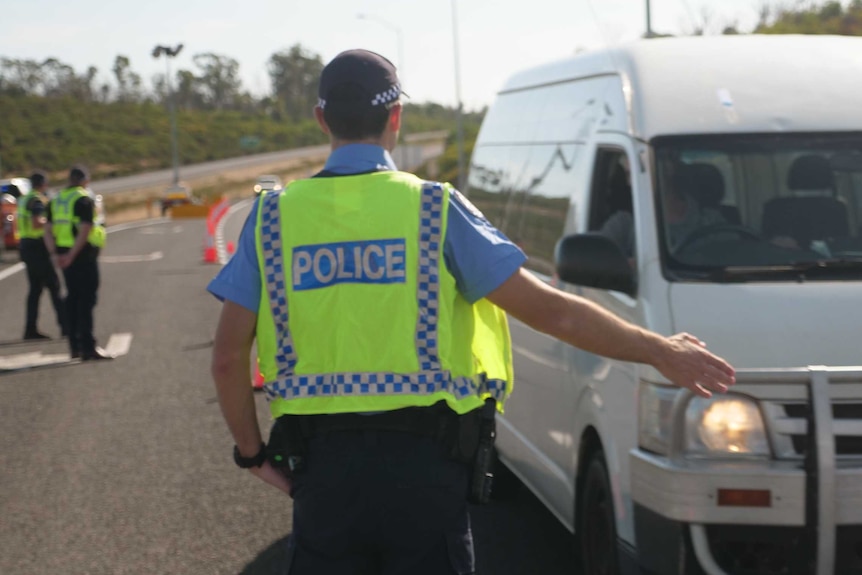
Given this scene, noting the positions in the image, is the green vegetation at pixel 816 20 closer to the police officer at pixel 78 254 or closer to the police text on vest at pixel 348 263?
the police officer at pixel 78 254

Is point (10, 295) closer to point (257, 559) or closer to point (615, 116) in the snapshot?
point (257, 559)

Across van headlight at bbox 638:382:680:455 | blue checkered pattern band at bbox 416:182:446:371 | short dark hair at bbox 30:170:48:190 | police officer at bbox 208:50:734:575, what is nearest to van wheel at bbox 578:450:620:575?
van headlight at bbox 638:382:680:455

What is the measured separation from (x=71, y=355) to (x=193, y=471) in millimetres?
5570

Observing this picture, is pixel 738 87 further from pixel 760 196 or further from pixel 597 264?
pixel 597 264

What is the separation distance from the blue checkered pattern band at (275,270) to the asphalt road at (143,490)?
3029 millimetres

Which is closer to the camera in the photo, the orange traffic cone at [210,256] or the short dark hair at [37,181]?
the short dark hair at [37,181]

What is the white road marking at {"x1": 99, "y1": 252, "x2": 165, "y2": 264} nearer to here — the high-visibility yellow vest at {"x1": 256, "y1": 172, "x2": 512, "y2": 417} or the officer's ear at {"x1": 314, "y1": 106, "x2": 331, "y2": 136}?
the officer's ear at {"x1": 314, "y1": 106, "x2": 331, "y2": 136}

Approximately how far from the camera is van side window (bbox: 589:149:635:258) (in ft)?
17.9

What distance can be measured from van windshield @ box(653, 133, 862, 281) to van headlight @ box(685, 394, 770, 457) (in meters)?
0.78

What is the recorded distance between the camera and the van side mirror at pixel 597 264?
4754mm

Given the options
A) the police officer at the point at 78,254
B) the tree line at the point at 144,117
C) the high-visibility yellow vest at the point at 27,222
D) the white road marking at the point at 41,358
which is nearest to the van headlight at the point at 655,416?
the police officer at the point at 78,254

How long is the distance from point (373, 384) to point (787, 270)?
2219 millimetres

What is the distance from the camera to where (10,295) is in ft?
68.0

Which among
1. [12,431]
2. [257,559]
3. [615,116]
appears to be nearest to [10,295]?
[12,431]
